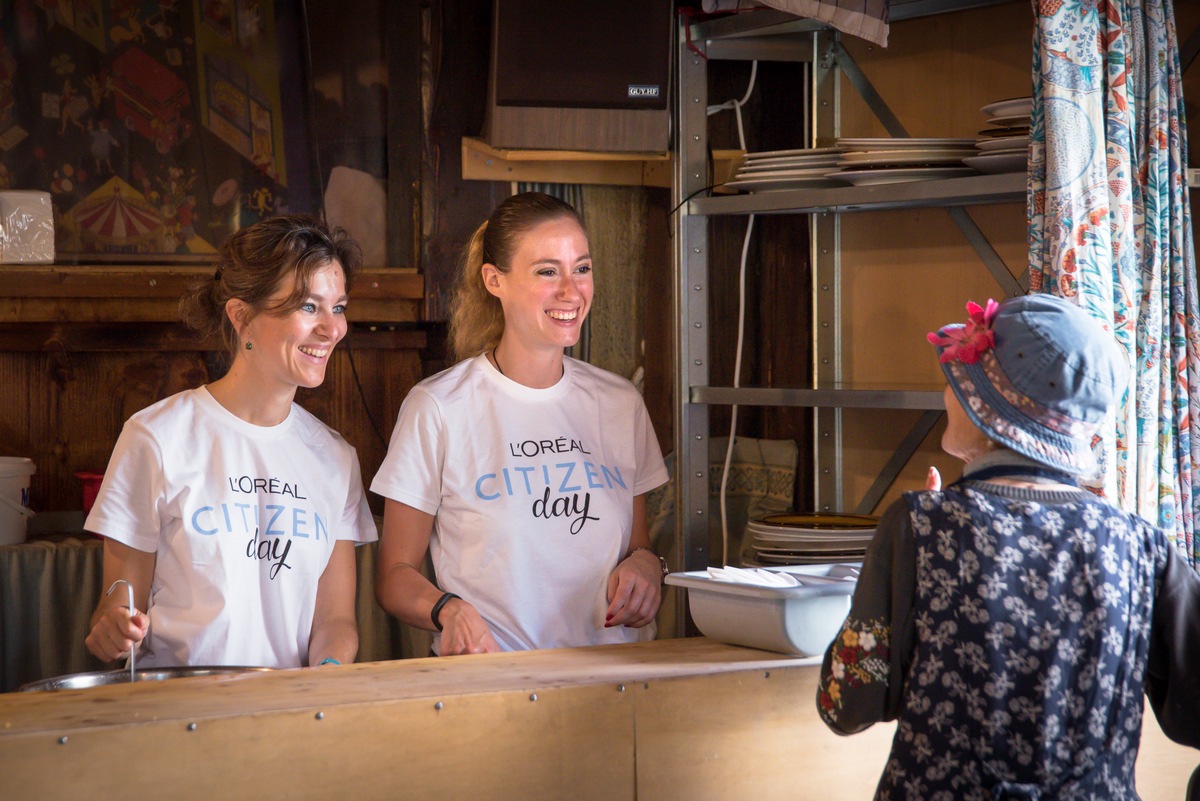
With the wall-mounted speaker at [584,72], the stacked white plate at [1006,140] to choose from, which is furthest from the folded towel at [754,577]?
the wall-mounted speaker at [584,72]

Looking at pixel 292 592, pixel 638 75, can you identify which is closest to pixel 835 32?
pixel 638 75

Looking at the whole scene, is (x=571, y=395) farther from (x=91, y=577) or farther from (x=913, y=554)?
(x=91, y=577)

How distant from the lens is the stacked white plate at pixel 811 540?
2.34 m

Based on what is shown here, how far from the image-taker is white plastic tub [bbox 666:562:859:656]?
171 centimetres

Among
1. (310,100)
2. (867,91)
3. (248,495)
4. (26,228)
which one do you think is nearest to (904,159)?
(867,91)

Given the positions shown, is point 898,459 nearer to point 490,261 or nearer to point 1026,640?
point 490,261

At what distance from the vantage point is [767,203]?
2.40m

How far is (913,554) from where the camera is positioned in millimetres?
1349

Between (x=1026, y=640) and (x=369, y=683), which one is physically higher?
(x=1026, y=640)

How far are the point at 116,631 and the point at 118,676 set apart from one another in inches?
4.3

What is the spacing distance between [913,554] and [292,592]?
115 cm

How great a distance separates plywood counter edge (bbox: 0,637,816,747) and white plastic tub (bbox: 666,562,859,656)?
26 millimetres

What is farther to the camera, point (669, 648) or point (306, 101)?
point (306, 101)

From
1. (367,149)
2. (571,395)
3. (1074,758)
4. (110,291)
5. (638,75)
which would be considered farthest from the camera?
(367,149)
